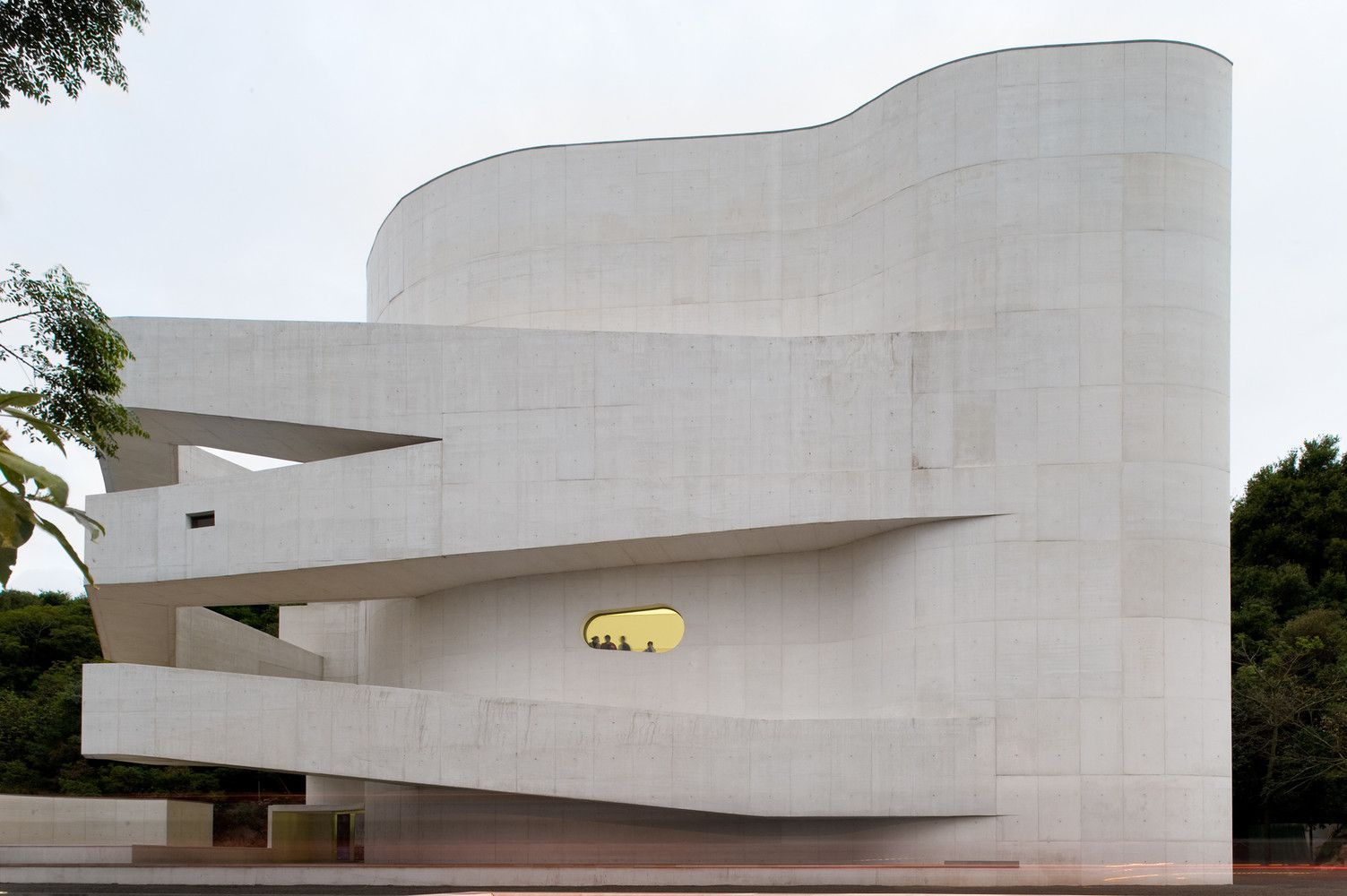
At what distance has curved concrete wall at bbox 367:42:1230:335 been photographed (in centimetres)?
1573

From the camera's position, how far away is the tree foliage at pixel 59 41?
895 centimetres

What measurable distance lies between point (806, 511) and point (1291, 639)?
14.6 m

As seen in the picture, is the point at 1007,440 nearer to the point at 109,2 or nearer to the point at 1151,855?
the point at 1151,855

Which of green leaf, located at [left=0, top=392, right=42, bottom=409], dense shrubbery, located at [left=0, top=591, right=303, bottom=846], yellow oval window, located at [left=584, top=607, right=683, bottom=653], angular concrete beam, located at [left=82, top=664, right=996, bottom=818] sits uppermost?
green leaf, located at [left=0, top=392, right=42, bottom=409]

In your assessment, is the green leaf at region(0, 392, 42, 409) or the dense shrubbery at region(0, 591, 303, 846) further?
the dense shrubbery at region(0, 591, 303, 846)

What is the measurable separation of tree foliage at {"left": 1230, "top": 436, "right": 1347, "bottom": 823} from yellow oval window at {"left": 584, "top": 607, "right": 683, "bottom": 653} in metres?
11.3

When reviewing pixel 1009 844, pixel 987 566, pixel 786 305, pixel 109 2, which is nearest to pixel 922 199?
pixel 786 305

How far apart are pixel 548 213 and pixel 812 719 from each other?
8.31 meters

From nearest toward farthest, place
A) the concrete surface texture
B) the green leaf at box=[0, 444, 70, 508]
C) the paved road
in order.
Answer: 1. the green leaf at box=[0, 444, 70, 508]
2. the paved road
3. the concrete surface texture

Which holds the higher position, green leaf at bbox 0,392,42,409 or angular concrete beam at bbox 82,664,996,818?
green leaf at bbox 0,392,42,409

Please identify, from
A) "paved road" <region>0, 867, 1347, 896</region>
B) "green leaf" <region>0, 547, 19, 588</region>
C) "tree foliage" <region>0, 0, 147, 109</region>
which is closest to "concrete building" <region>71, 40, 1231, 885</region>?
"paved road" <region>0, 867, 1347, 896</region>

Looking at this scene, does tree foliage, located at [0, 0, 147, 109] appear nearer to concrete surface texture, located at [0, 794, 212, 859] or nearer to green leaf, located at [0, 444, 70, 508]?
green leaf, located at [0, 444, 70, 508]

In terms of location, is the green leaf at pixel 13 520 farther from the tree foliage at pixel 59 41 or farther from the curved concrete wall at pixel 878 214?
the curved concrete wall at pixel 878 214

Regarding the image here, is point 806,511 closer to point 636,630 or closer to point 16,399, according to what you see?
point 636,630
